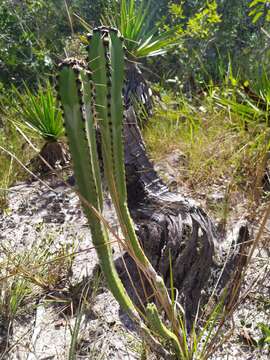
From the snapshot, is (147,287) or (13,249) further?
(13,249)

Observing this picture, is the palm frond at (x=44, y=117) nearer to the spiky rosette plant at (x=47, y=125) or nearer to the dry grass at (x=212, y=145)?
the spiky rosette plant at (x=47, y=125)

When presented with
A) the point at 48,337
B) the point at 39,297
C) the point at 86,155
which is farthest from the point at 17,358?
the point at 86,155

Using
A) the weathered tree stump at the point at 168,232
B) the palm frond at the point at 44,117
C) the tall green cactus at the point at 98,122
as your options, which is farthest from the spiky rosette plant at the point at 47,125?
the tall green cactus at the point at 98,122

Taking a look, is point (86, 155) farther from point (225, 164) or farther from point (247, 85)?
point (247, 85)

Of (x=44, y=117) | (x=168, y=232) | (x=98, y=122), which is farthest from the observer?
(x=44, y=117)

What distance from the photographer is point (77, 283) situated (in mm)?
2299

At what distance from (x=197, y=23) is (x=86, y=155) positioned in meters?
4.27

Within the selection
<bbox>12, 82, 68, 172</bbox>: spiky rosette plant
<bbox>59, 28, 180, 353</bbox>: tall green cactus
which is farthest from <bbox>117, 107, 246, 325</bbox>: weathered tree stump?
<bbox>12, 82, 68, 172</bbox>: spiky rosette plant

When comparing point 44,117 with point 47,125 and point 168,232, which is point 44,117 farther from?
point 168,232

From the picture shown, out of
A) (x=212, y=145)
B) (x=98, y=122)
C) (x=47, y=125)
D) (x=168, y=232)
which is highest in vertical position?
(x=98, y=122)

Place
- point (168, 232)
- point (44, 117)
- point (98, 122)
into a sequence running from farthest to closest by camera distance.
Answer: point (44, 117) → point (168, 232) → point (98, 122)

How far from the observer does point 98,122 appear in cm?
158

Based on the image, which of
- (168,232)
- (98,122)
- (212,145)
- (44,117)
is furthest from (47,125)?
(98,122)

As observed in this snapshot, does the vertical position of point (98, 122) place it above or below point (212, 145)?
above
